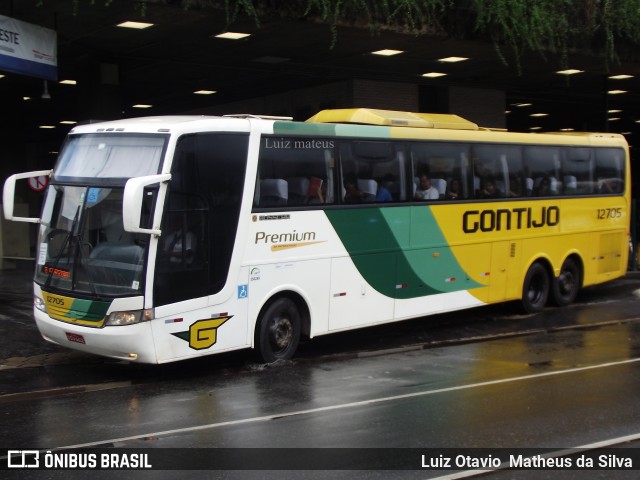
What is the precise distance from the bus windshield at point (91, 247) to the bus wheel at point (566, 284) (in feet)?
31.7

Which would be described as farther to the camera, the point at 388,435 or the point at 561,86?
the point at 561,86

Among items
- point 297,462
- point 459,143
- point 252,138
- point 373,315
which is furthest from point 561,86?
point 297,462

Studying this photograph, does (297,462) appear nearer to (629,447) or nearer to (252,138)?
(629,447)

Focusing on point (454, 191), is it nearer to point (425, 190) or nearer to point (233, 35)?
point (425, 190)

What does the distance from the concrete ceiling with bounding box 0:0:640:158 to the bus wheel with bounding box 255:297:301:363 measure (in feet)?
18.3

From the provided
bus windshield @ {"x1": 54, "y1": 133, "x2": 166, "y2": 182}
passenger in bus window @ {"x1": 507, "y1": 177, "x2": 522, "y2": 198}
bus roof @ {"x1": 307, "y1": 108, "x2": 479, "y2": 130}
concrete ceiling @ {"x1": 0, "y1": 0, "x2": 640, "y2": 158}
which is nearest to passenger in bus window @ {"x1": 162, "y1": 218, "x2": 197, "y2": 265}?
bus windshield @ {"x1": 54, "y1": 133, "x2": 166, "y2": 182}

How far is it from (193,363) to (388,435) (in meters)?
4.62

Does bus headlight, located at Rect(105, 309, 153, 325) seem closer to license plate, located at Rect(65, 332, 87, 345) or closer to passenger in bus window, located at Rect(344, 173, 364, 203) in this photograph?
license plate, located at Rect(65, 332, 87, 345)

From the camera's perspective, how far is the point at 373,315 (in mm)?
12320

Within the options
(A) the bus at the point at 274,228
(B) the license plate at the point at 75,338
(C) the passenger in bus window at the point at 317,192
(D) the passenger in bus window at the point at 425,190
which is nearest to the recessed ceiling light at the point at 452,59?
(A) the bus at the point at 274,228

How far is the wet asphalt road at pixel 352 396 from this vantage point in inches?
291

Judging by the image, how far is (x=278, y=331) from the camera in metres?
11.1

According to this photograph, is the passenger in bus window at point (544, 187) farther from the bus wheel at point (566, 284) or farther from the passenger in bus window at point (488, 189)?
the bus wheel at point (566, 284)

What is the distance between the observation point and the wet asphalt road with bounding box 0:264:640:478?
291 inches
